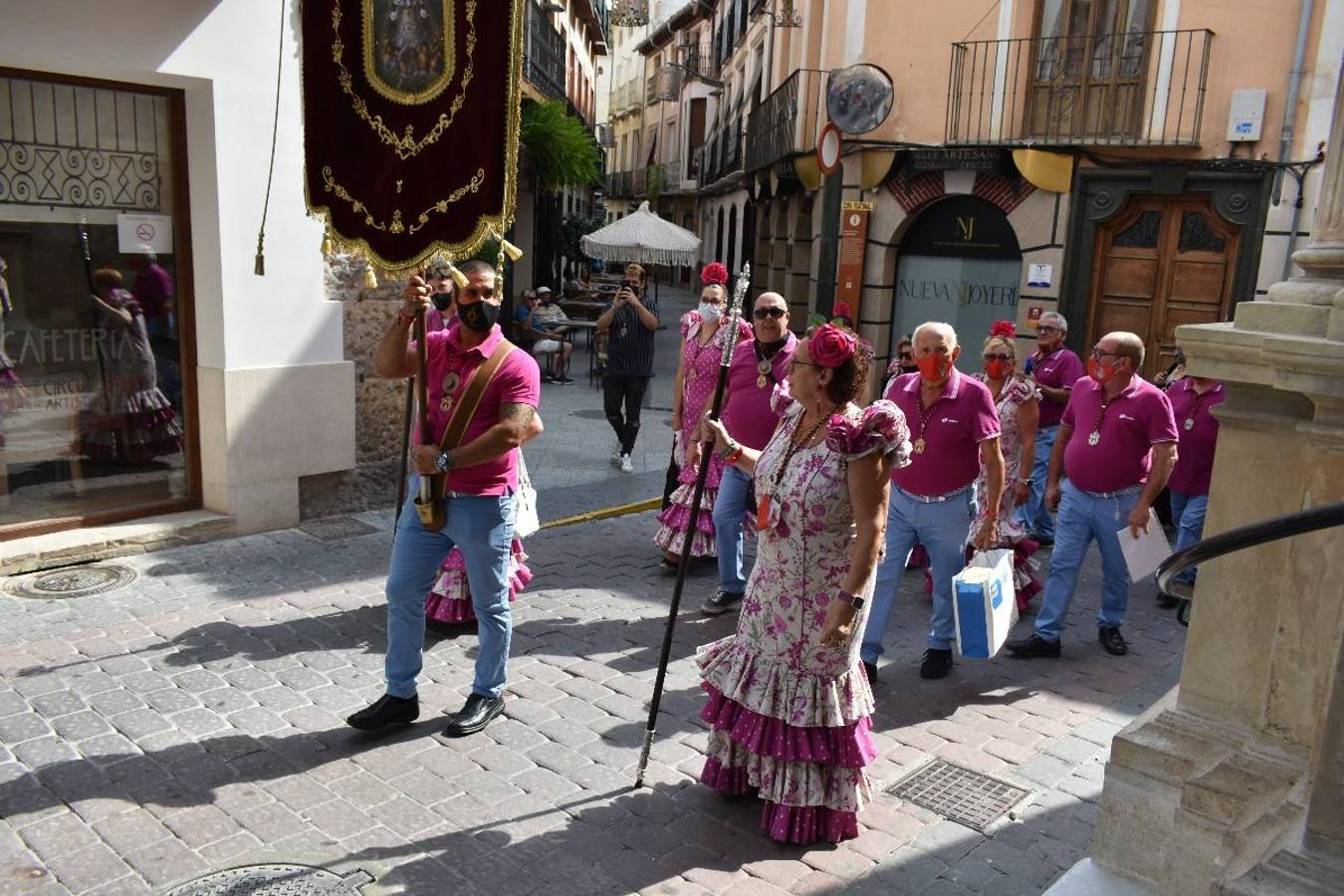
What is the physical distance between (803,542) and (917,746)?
1.59 m

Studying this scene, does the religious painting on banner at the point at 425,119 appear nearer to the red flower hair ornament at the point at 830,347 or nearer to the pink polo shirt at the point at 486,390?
the pink polo shirt at the point at 486,390

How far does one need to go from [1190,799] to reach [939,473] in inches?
98.4

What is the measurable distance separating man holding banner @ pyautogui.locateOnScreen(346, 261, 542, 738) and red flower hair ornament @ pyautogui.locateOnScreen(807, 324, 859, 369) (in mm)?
1279

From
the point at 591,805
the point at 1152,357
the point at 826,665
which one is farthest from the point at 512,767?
the point at 1152,357

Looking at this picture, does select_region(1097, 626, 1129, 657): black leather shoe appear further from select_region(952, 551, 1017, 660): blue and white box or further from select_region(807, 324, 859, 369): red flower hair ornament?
select_region(807, 324, 859, 369): red flower hair ornament

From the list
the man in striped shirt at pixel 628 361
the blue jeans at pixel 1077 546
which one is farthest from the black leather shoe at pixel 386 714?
the man in striped shirt at pixel 628 361

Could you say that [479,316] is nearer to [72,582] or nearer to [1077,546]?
[72,582]

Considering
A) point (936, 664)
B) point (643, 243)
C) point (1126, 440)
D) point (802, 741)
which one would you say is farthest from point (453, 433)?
point (643, 243)

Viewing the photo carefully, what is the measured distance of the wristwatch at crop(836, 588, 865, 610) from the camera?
388 centimetres

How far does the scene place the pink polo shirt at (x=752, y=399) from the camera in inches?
266

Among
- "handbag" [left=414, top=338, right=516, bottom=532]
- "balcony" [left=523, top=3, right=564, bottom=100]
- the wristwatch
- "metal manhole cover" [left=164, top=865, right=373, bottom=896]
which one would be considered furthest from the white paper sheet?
"balcony" [left=523, top=3, right=564, bottom=100]

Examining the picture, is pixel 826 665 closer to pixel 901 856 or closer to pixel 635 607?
pixel 901 856

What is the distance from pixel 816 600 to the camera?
159 inches

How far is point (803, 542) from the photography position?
402 cm
